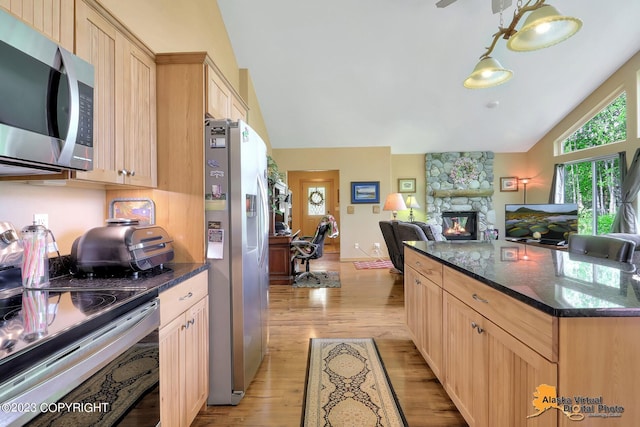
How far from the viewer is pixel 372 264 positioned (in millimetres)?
5910

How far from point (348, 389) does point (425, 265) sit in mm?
981

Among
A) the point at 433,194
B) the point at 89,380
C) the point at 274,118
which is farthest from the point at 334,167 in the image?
the point at 89,380

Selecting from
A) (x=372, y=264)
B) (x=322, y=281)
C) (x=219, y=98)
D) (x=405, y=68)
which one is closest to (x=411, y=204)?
(x=372, y=264)

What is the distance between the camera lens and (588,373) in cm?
84

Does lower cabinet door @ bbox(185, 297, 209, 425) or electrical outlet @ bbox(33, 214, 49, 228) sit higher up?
electrical outlet @ bbox(33, 214, 49, 228)

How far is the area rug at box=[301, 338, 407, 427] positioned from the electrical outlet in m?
1.72

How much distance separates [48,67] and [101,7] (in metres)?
0.52

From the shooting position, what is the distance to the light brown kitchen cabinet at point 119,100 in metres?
1.28

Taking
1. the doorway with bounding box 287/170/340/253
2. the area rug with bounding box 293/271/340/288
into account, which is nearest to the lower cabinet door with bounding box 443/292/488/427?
the area rug with bounding box 293/271/340/288

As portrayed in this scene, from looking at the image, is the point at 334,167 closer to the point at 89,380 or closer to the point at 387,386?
the point at 387,386

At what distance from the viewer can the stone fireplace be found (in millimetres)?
6891

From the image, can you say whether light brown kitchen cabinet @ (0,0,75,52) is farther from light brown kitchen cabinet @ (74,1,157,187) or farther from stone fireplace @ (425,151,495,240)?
stone fireplace @ (425,151,495,240)

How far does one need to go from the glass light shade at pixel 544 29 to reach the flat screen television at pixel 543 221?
4497 millimetres

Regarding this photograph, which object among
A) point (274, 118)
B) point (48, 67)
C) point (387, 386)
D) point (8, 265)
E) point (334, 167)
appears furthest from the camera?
point (334, 167)
